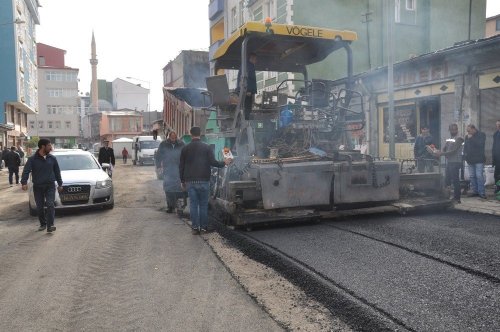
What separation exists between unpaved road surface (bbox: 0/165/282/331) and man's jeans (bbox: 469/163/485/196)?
618 cm

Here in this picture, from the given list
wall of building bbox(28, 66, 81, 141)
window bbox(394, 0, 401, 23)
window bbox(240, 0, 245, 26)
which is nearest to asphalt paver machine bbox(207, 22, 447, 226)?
window bbox(394, 0, 401, 23)

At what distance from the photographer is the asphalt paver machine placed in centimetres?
637

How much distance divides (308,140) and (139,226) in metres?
3.06

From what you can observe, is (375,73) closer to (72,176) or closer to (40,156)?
(72,176)

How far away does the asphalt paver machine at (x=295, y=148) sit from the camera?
637cm

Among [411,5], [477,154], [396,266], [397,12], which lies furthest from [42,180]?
[411,5]

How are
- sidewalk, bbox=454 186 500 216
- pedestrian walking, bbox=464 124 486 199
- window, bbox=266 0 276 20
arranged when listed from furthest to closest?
1. window, bbox=266 0 276 20
2. pedestrian walking, bbox=464 124 486 199
3. sidewalk, bbox=454 186 500 216

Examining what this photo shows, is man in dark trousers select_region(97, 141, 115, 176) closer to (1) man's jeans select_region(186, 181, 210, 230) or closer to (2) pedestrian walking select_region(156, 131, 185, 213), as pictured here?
(2) pedestrian walking select_region(156, 131, 185, 213)

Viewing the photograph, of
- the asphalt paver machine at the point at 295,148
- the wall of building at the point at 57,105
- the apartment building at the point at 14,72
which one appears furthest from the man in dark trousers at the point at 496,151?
the wall of building at the point at 57,105

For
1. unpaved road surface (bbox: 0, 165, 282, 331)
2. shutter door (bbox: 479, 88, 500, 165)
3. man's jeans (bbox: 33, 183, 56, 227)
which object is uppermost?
shutter door (bbox: 479, 88, 500, 165)

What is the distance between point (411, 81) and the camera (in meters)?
14.6

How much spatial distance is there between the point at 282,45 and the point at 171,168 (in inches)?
127

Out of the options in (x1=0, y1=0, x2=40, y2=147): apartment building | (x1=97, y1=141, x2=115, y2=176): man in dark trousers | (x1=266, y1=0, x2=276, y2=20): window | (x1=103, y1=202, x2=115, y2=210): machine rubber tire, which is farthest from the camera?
(x1=0, y1=0, x2=40, y2=147): apartment building

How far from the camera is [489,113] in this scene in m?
12.0
